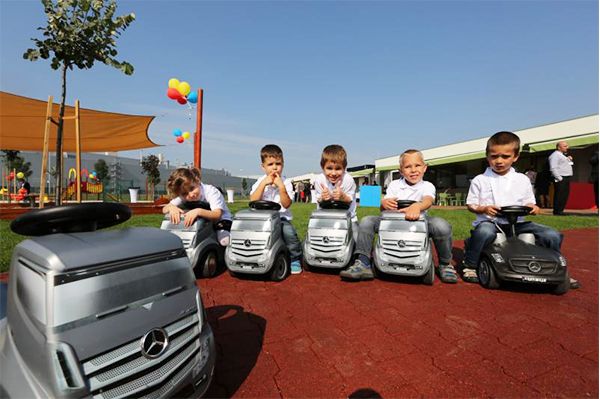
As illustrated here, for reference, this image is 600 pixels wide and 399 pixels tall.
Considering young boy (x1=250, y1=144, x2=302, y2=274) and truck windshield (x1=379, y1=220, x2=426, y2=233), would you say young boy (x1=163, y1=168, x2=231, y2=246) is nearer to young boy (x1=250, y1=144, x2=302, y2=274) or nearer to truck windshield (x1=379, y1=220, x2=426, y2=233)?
young boy (x1=250, y1=144, x2=302, y2=274)

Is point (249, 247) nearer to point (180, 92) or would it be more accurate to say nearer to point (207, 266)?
point (207, 266)

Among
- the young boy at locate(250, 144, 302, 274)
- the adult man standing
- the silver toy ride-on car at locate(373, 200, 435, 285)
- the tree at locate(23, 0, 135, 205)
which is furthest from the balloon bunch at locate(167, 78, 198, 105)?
the adult man standing

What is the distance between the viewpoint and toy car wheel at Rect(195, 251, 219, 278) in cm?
320

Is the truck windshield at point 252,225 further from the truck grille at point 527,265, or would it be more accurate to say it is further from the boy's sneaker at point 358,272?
the truck grille at point 527,265

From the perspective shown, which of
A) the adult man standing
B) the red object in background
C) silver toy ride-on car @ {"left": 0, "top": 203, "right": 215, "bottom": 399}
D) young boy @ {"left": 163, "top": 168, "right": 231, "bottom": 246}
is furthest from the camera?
the red object in background

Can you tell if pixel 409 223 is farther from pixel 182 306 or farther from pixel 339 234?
pixel 182 306

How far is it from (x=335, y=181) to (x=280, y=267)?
123 cm

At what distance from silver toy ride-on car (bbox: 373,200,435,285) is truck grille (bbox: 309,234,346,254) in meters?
0.39

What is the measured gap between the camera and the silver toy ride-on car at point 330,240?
316 centimetres

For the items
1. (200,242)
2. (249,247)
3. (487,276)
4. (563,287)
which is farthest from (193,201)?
(563,287)

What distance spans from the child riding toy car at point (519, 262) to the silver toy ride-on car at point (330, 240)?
1.32m

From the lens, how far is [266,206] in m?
3.38

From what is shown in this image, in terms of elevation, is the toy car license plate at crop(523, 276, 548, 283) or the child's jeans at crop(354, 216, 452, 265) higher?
the child's jeans at crop(354, 216, 452, 265)

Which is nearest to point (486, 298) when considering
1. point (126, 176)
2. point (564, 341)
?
point (564, 341)
